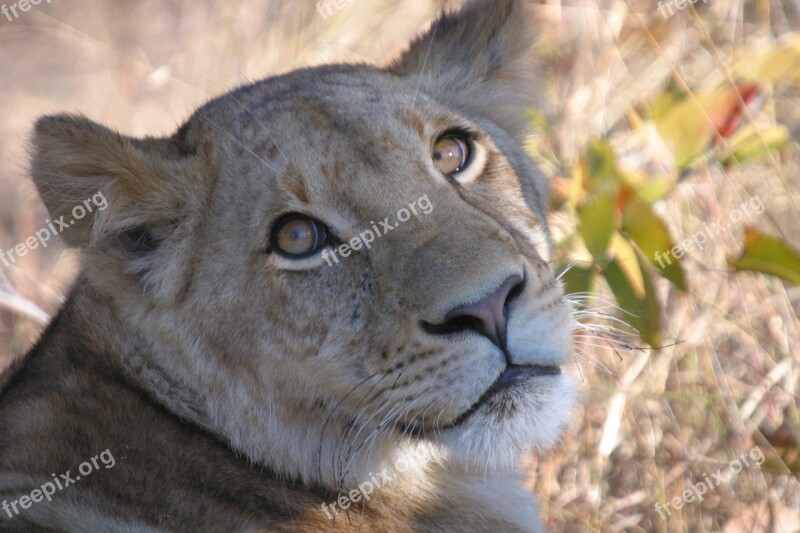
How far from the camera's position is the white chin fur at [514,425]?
289 cm

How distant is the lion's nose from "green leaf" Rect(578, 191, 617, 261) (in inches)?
35.5

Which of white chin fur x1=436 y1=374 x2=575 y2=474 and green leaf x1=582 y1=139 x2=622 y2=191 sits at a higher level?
green leaf x1=582 y1=139 x2=622 y2=191

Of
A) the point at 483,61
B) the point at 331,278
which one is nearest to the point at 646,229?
the point at 483,61

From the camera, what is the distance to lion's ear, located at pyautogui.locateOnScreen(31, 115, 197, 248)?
3.07 metres

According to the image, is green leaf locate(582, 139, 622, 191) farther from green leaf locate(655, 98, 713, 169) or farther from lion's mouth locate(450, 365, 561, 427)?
lion's mouth locate(450, 365, 561, 427)

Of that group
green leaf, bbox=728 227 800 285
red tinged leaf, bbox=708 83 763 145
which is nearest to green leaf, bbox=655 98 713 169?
→ red tinged leaf, bbox=708 83 763 145

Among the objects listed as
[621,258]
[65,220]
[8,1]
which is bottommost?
[621,258]

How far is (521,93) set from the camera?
13.5ft

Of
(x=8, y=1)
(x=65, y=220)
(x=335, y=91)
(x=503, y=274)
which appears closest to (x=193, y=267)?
(x=65, y=220)

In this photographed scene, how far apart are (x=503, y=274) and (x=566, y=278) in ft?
4.02

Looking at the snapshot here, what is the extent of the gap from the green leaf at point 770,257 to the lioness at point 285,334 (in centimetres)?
93

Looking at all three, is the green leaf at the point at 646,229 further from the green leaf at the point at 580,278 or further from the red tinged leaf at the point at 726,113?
the red tinged leaf at the point at 726,113

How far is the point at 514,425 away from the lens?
115 inches

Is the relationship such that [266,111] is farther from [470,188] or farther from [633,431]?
[633,431]
